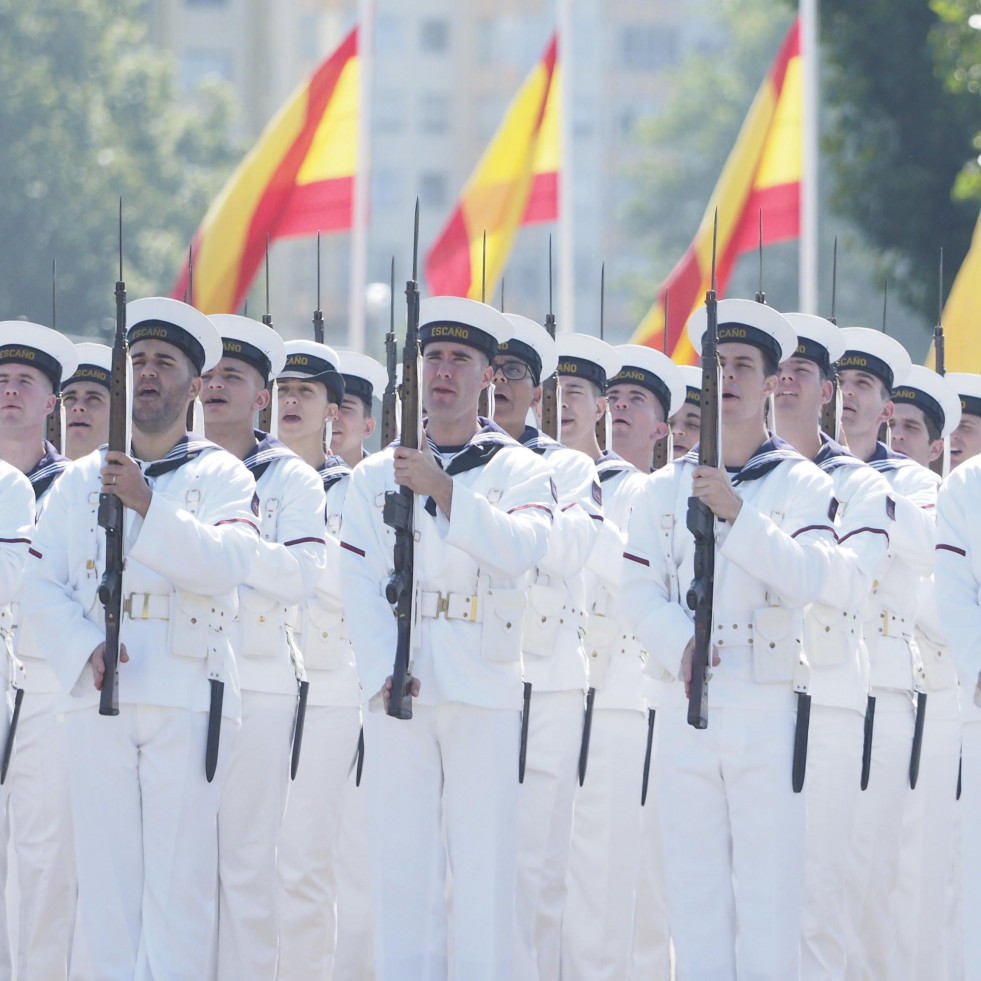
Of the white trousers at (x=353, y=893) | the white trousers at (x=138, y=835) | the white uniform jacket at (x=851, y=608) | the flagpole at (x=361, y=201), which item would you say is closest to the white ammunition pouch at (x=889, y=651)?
the white uniform jacket at (x=851, y=608)

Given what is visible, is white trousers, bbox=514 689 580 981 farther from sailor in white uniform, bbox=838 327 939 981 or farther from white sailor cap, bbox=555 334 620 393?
white sailor cap, bbox=555 334 620 393

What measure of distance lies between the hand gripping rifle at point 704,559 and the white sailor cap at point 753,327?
1.23 feet

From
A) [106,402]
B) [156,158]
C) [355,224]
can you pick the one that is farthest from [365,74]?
[156,158]

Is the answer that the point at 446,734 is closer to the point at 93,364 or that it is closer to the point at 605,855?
the point at 605,855

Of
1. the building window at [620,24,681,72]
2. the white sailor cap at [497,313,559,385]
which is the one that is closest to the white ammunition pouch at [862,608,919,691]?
the white sailor cap at [497,313,559,385]

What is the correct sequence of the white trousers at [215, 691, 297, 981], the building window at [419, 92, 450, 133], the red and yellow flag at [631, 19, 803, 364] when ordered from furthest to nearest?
the building window at [419, 92, 450, 133], the red and yellow flag at [631, 19, 803, 364], the white trousers at [215, 691, 297, 981]

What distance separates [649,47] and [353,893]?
274 ft

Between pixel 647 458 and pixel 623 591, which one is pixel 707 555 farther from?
pixel 647 458

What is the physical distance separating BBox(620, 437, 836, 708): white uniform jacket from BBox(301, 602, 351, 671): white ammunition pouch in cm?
180

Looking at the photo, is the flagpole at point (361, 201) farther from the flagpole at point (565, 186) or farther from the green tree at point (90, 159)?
the green tree at point (90, 159)

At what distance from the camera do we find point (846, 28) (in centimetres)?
2297

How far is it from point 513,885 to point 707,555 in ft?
4.63

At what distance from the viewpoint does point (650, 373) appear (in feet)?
37.8

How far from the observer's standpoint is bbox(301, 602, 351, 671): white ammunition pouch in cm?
1030
